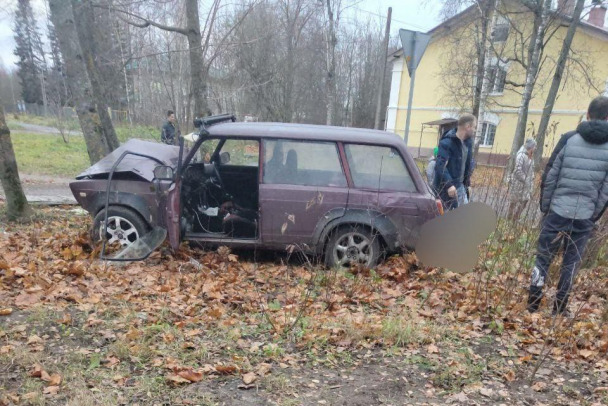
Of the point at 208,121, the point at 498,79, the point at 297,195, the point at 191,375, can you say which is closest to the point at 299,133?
the point at 297,195

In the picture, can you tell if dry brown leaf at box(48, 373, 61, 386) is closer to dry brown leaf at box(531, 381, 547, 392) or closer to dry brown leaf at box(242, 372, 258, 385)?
dry brown leaf at box(242, 372, 258, 385)

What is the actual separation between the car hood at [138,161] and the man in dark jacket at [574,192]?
4408 millimetres

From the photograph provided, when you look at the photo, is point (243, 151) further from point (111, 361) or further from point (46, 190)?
point (46, 190)

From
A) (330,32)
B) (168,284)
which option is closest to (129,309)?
(168,284)

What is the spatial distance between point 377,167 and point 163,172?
2.61 m

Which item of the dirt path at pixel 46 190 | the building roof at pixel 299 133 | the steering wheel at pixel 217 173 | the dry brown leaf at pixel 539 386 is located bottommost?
the dirt path at pixel 46 190


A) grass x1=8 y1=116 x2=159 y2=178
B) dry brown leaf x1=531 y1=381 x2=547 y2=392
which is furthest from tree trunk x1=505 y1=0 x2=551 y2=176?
grass x1=8 y1=116 x2=159 y2=178

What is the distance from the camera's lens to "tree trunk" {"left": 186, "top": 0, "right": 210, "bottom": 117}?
Result: 9500 millimetres

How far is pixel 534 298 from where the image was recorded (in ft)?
13.1

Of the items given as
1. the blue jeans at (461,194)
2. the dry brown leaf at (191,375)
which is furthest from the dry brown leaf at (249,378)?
the blue jeans at (461,194)

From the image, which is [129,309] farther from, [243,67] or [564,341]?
[243,67]

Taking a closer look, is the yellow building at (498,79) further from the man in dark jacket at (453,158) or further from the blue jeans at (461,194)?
the man in dark jacket at (453,158)

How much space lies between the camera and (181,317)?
364 centimetres

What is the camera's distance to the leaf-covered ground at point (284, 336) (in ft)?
8.72
